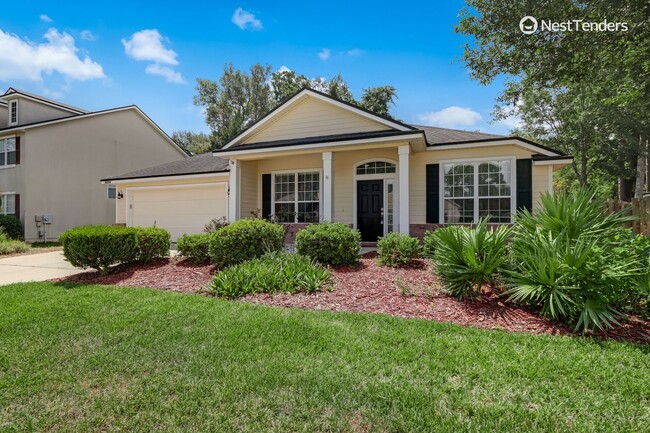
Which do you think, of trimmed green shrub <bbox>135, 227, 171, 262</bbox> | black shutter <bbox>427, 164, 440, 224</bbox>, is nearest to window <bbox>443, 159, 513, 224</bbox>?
black shutter <bbox>427, 164, 440, 224</bbox>

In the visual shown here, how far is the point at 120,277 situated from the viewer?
7.84 m

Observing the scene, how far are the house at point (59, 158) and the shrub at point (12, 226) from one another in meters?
0.23

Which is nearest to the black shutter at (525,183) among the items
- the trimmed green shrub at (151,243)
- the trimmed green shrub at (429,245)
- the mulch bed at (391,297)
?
the trimmed green shrub at (429,245)

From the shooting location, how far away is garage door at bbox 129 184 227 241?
47.8 feet

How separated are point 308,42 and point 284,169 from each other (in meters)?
4.84


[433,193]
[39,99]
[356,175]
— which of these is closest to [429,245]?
[433,193]

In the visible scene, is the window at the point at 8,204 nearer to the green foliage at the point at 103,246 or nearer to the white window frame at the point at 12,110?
the white window frame at the point at 12,110

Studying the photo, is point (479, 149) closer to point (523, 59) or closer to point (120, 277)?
point (523, 59)

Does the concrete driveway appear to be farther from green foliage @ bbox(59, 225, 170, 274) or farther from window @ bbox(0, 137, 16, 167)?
window @ bbox(0, 137, 16, 167)

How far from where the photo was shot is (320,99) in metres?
12.4

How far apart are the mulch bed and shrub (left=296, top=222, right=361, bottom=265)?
0.30 m

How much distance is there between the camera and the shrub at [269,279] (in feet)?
20.3

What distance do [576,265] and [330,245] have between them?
4.66 metres

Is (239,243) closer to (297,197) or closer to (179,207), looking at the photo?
(297,197)
